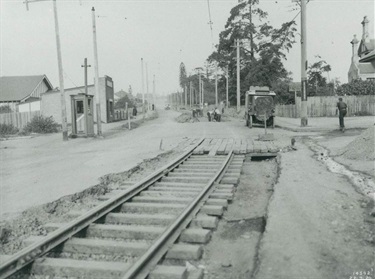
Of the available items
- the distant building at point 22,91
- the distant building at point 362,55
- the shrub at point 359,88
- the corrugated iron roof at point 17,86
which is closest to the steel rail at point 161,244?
the shrub at point 359,88

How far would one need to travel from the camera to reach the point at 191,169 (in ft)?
33.1

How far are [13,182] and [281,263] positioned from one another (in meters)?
7.53

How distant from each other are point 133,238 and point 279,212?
2354 millimetres

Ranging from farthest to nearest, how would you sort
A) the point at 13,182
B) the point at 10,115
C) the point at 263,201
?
the point at 10,115
the point at 13,182
the point at 263,201

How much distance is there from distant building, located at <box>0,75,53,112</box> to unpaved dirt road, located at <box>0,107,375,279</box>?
1414 inches

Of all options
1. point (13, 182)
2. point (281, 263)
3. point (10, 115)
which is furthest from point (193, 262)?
point (10, 115)

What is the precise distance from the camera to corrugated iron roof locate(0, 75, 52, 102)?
161ft

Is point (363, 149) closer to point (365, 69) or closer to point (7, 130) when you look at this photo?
point (7, 130)

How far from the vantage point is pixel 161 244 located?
4.69 metres

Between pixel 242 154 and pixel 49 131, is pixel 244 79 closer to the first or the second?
pixel 49 131

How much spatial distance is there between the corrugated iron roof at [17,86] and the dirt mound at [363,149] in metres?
44.2

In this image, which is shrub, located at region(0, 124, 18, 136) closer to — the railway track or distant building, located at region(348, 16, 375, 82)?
the railway track

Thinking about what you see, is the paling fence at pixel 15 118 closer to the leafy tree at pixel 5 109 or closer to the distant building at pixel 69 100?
the distant building at pixel 69 100

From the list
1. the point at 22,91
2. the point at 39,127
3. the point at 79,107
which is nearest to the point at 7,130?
the point at 39,127
